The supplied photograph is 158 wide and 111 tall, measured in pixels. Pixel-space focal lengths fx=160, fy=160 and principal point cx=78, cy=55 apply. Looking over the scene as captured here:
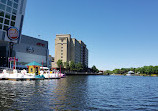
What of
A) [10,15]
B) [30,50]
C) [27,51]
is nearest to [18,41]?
[10,15]

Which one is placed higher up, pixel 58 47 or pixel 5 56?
pixel 58 47

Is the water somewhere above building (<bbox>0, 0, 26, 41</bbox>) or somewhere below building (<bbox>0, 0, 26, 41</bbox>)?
below

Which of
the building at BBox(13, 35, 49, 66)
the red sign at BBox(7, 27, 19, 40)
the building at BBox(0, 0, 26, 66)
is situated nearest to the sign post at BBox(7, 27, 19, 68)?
the red sign at BBox(7, 27, 19, 40)

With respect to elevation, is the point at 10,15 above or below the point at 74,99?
above

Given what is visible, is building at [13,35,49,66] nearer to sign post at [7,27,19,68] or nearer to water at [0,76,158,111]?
sign post at [7,27,19,68]

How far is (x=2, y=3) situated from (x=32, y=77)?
5716 cm

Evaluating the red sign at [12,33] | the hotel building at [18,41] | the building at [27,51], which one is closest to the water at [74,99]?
the red sign at [12,33]

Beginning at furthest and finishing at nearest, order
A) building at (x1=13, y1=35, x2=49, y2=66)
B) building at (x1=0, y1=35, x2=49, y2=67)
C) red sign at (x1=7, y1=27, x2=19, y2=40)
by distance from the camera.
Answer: building at (x1=13, y1=35, x2=49, y2=66), building at (x1=0, y1=35, x2=49, y2=67), red sign at (x1=7, y1=27, x2=19, y2=40)

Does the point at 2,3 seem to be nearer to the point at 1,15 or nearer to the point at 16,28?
the point at 1,15

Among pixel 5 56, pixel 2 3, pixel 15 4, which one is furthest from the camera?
pixel 5 56

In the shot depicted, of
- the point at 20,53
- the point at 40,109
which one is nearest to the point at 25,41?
the point at 20,53

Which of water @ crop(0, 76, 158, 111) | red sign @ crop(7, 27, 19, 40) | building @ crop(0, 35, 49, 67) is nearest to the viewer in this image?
water @ crop(0, 76, 158, 111)

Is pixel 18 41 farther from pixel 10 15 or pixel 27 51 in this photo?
pixel 27 51

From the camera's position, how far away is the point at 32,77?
5750cm
